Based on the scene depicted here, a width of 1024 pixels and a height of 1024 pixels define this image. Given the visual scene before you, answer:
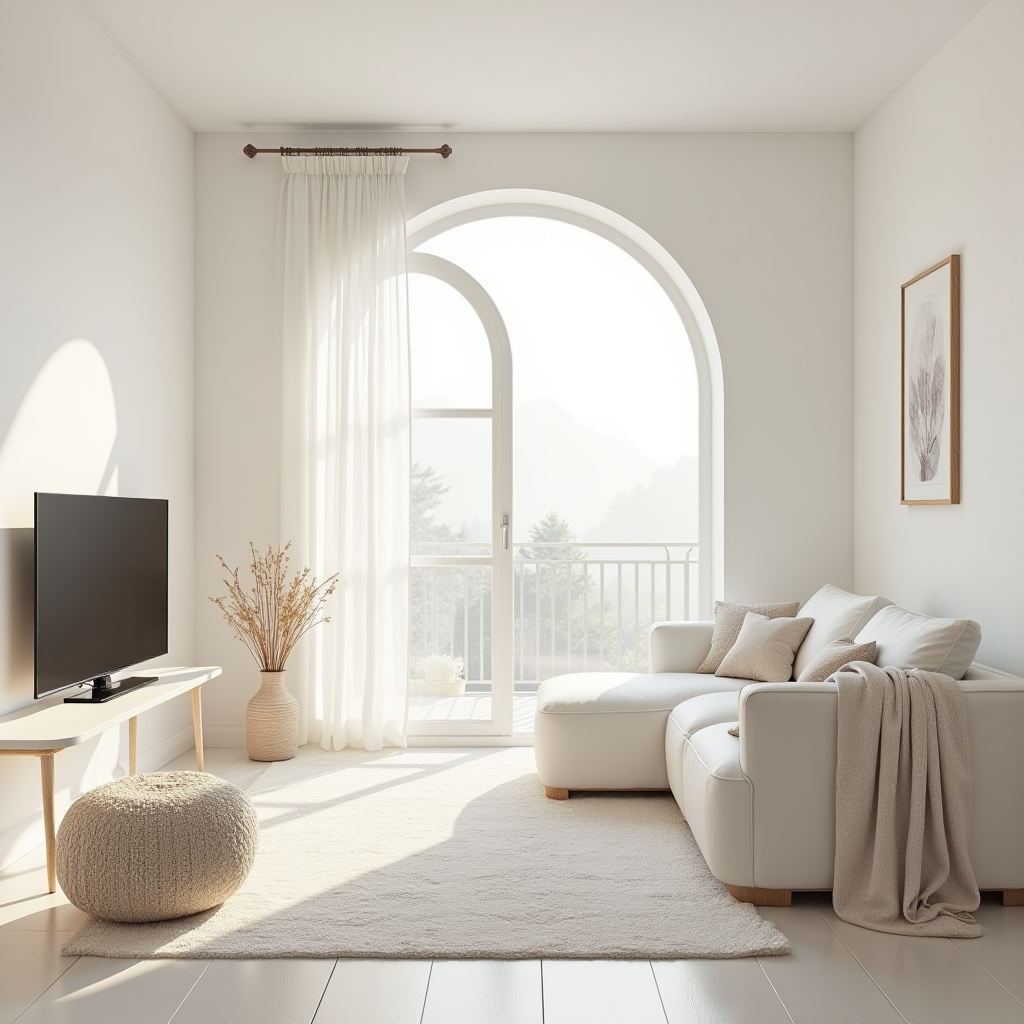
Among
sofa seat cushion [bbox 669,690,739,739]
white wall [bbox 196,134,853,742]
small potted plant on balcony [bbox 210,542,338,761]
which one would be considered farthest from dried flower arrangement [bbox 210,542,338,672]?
sofa seat cushion [bbox 669,690,739,739]

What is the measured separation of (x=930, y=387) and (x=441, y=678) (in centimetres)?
285

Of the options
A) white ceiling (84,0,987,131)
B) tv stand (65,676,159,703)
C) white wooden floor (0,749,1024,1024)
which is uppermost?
white ceiling (84,0,987,131)

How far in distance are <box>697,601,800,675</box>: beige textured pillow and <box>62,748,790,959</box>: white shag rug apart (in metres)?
0.68

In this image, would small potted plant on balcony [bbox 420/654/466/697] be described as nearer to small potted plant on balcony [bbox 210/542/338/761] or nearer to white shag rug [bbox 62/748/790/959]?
small potted plant on balcony [bbox 210/542/338/761]

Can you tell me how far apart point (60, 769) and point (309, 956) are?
1.43 metres

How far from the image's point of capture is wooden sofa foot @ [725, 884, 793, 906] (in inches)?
A: 111

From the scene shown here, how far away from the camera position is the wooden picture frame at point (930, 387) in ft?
12.0

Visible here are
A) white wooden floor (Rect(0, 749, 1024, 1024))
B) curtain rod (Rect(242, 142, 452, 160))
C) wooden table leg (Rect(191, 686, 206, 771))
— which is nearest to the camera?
white wooden floor (Rect(0, 749, 1024, 1024))

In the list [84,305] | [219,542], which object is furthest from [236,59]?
[219,542]

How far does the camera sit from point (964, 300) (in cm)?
364

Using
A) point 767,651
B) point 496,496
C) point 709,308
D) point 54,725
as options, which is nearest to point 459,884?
point 54,725

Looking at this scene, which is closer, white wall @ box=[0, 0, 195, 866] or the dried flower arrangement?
white wall @ box=[0, 0, 195, 866]

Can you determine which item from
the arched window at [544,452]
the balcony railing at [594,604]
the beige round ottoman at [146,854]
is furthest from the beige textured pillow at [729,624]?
the beige round ottoman at [146,854]

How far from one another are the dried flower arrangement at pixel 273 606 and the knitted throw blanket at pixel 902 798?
259 cm
